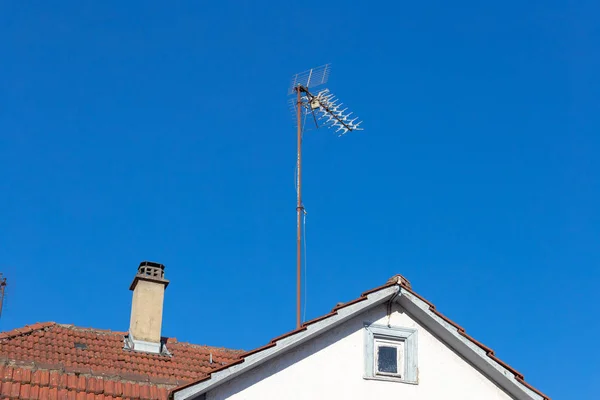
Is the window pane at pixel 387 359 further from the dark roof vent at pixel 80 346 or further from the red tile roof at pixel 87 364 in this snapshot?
the dark roof vent at pixel 80 346

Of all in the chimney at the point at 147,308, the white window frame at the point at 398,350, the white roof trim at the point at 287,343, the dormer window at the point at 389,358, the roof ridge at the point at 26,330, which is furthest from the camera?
the chimney at the point at 147,308

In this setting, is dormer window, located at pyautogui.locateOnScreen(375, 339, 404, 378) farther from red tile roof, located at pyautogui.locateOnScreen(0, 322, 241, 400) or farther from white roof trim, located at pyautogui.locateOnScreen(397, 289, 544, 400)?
red tile roof, located at pyautogui.locateOnScreen(0, 322, 241, 400)

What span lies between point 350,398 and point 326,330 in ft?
4.06

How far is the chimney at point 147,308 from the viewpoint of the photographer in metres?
18.5

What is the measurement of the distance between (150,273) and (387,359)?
6.18m

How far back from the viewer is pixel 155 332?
1877 cm

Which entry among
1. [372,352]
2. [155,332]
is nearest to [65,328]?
[155,332]

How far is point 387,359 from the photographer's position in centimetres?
1605

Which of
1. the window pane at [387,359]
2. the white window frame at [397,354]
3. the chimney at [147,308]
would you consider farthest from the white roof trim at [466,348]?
the chimney at [147,308]

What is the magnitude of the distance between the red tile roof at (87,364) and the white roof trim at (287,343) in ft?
5.23

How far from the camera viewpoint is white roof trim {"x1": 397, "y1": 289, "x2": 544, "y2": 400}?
1602 centimetres

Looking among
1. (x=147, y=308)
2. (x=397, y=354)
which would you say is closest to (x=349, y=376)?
(x=397, y=354)

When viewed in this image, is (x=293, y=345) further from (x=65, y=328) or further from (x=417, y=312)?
(x=65, y=328)

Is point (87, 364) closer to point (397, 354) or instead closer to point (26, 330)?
point (26, 330)
